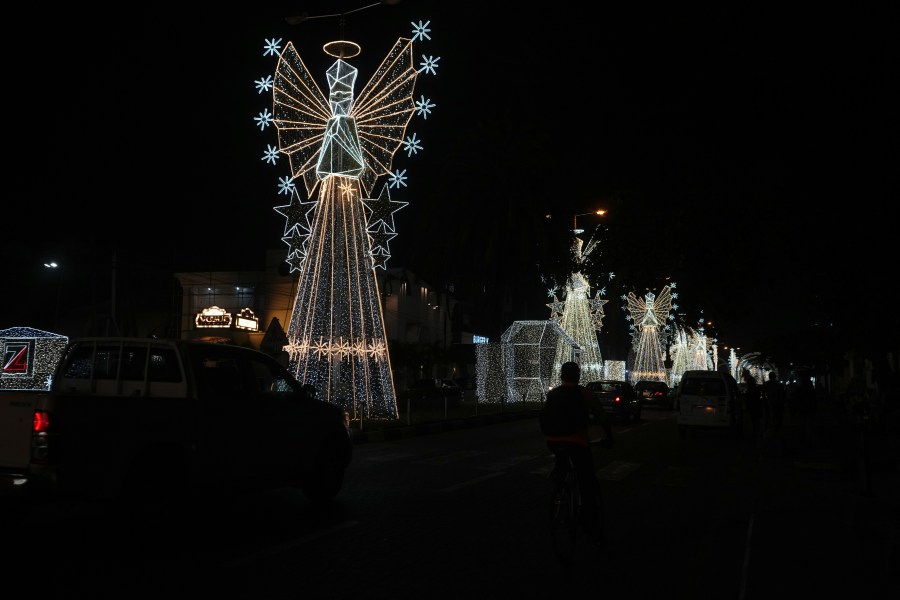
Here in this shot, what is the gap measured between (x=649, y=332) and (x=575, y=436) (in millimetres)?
53479

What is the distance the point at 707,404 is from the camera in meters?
23.2

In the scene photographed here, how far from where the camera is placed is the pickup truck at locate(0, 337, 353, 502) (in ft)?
24.0

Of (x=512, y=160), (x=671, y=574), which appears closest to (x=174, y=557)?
(x=671, y=574)

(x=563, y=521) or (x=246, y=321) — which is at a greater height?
(x=246, y=321)

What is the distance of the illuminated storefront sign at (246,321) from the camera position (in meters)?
48.5

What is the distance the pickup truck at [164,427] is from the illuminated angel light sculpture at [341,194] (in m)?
11.1

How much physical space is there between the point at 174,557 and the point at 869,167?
9.53 metres

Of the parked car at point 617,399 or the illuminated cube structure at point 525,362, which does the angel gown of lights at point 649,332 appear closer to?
the illuminated cube structure at point 525,362

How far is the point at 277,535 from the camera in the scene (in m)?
8.28

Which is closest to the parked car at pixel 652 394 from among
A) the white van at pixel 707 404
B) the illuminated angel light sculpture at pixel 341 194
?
the white van at pixel 707 404

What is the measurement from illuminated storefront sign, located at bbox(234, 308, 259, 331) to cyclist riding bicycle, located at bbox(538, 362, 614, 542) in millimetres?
43033

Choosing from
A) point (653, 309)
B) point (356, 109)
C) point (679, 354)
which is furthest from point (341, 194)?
point (679, 354)

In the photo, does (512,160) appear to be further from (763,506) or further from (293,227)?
(763,506)

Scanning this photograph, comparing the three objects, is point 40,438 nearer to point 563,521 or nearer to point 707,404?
point 563,521
